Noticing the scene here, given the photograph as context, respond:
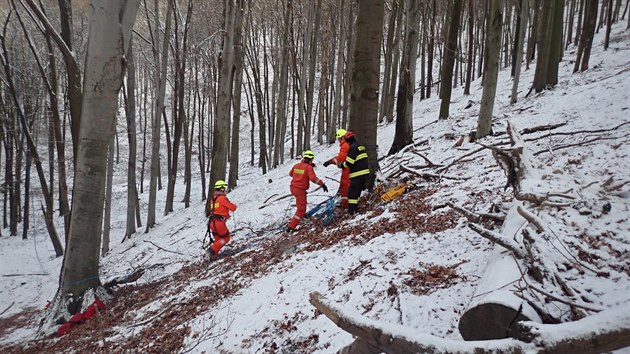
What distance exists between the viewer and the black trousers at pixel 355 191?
7.14 metres

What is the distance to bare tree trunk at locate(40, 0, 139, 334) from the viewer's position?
6.46 m

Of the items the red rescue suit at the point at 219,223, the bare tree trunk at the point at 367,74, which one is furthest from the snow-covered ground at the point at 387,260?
the bare tree trunk at the point at 367,74

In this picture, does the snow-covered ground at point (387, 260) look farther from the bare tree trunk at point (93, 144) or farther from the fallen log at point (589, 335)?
the bare tree trunk at point (93, 144)

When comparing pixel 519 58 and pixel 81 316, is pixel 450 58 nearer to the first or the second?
pixel 519 58

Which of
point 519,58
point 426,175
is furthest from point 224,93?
point 519,58

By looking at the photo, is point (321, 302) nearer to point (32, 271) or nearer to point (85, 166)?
point (85, 166)

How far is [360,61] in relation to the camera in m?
7.84

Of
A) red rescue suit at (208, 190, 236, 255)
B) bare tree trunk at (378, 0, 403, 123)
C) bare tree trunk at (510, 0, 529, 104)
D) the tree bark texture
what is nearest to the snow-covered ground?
red rescue suit at (208, 190, 236, 255)

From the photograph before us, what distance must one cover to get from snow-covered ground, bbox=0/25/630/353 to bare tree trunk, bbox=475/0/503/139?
0.57 m

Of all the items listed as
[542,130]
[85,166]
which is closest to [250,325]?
[85,166]

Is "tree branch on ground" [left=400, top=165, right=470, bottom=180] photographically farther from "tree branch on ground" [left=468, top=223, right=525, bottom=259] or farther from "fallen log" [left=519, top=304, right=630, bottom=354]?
"fallen log" [left=519, top=304, right=630, bottom=354]

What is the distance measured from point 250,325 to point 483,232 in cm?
279

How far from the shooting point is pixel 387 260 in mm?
4426

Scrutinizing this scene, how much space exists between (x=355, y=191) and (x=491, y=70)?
502 cm
